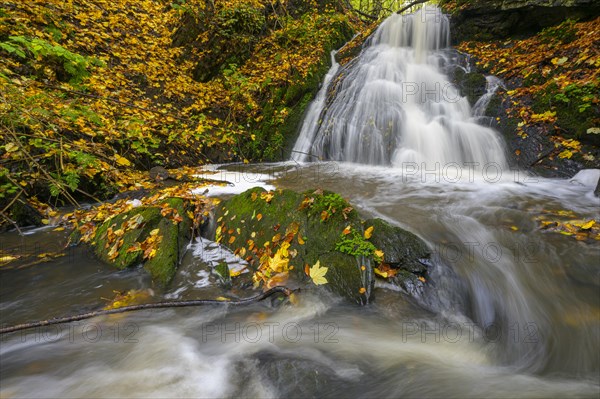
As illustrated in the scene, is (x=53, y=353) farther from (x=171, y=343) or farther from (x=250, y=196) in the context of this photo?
(x=250, y=196)

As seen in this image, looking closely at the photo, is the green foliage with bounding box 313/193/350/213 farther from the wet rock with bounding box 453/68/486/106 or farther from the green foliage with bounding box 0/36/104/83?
the green foliage with bounding box 0/36/104/83

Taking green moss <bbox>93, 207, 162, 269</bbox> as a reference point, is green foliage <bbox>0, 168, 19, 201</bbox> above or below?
above

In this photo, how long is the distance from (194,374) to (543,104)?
7.50 metres

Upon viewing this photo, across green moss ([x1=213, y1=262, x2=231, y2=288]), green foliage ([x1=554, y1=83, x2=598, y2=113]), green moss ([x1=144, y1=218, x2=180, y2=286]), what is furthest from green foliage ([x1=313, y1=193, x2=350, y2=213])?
green foliage ([x1=554, y1=83, x2=598, y2=113])

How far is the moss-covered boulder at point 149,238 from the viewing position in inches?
133

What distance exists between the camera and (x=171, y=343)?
2.43 m

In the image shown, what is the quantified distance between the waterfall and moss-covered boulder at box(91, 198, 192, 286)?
4.77 meters

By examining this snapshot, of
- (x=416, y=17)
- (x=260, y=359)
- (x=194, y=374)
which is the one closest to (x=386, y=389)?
(x=260, y=359)

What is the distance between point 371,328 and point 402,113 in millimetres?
6416

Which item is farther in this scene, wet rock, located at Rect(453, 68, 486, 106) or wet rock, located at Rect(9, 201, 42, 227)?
wet rock, located at Rect(453, 68, 486, 106)

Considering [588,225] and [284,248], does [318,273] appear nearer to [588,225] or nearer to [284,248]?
[284,248]

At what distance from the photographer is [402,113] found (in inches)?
301

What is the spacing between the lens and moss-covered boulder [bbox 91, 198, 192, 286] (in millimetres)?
3387

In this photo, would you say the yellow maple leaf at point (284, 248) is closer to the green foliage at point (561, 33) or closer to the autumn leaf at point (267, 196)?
the autumn leaf at point (267, 196)
